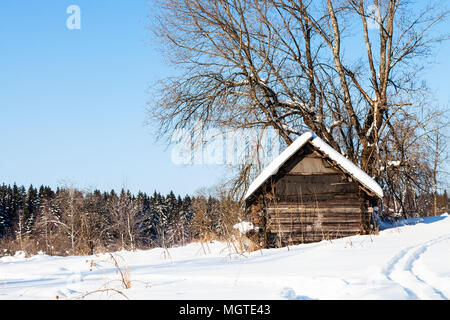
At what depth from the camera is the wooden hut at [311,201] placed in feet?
39.5

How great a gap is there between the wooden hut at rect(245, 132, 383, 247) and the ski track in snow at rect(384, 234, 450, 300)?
5.20 metres

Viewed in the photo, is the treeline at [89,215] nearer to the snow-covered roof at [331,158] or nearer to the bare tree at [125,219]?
the bare tree at [125,219]

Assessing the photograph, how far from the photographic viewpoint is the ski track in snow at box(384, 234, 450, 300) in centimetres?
338

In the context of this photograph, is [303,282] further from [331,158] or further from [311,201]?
[311,201]

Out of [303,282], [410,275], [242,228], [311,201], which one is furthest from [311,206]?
[303,282]

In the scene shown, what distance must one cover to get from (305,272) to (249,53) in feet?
38.5

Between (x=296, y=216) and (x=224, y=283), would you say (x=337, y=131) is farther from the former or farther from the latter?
(x=224, y=283)

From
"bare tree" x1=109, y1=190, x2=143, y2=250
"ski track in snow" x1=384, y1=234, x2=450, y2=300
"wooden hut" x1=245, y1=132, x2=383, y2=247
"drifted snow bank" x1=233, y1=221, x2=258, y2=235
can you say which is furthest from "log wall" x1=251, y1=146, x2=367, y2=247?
"bare tree" x1=109, y1=190, x2=143, y2=250

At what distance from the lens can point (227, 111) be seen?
1495 centimetres

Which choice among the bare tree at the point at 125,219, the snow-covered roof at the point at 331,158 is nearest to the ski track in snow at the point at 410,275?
the snow-covered roof at the point at 331,158

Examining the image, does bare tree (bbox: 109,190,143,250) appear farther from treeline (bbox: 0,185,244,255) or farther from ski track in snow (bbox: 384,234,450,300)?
ski track in snow (bbox: 384,234,450,300)

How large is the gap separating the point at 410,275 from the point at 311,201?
7.90 m

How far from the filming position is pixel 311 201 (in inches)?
479
